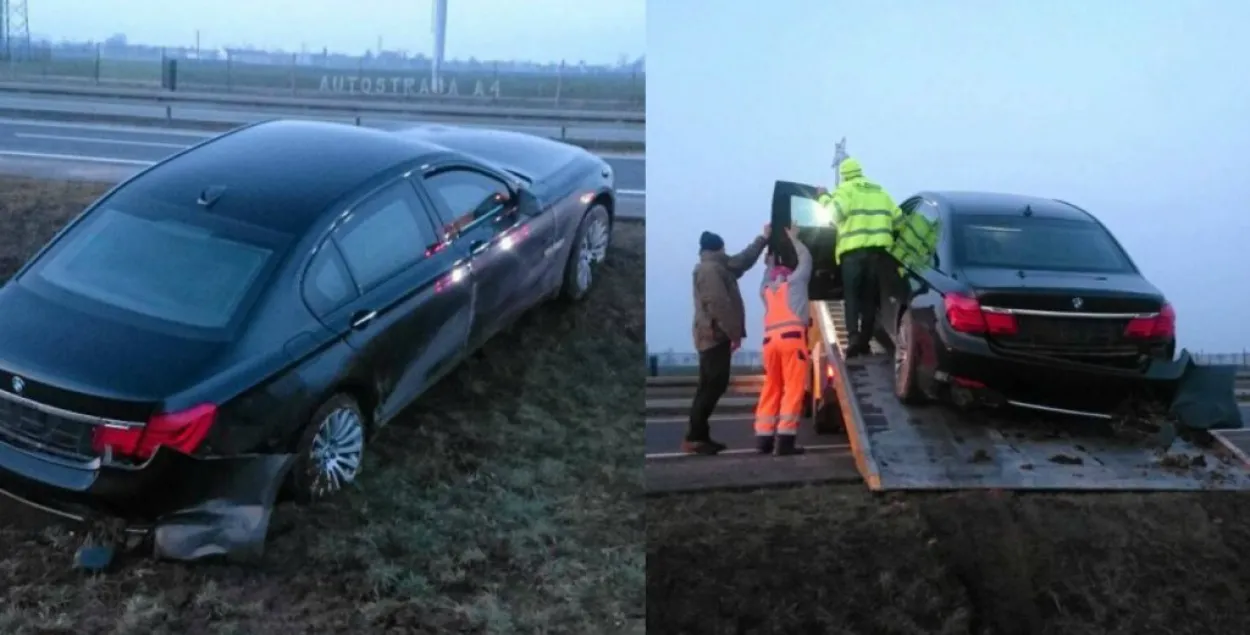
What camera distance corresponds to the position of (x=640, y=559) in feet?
9.30

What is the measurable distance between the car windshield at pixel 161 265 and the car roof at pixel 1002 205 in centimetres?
164

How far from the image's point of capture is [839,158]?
279 centimetres

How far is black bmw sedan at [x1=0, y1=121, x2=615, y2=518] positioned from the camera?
247 centimetres

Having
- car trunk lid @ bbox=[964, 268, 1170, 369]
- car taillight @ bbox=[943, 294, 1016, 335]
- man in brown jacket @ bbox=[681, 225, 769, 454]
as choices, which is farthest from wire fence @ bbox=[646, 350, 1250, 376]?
car taillight @ bbox=[943, 294, 1016, 335]

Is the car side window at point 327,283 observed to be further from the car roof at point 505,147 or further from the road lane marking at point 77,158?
the road lane marking at point 77,158

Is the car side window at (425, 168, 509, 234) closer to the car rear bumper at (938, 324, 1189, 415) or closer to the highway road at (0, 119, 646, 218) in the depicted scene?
the highway road at (0, 119, 646, 218)

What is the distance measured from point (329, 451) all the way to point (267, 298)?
40 centimetres

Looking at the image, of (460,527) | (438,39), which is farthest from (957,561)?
(438,39)

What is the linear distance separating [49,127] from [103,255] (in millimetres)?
607

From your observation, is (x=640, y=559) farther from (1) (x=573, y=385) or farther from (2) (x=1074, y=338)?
(2) (x=1074, y=338)

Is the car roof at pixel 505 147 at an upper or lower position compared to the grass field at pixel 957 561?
upper

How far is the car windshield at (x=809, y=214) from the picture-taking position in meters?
2.80

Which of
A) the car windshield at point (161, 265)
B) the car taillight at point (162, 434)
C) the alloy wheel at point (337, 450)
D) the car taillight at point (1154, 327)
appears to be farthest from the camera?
the car taillight at point (1154, 327)

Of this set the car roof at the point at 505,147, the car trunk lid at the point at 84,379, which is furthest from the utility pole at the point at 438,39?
the car trunk lid at the point at 84,379
